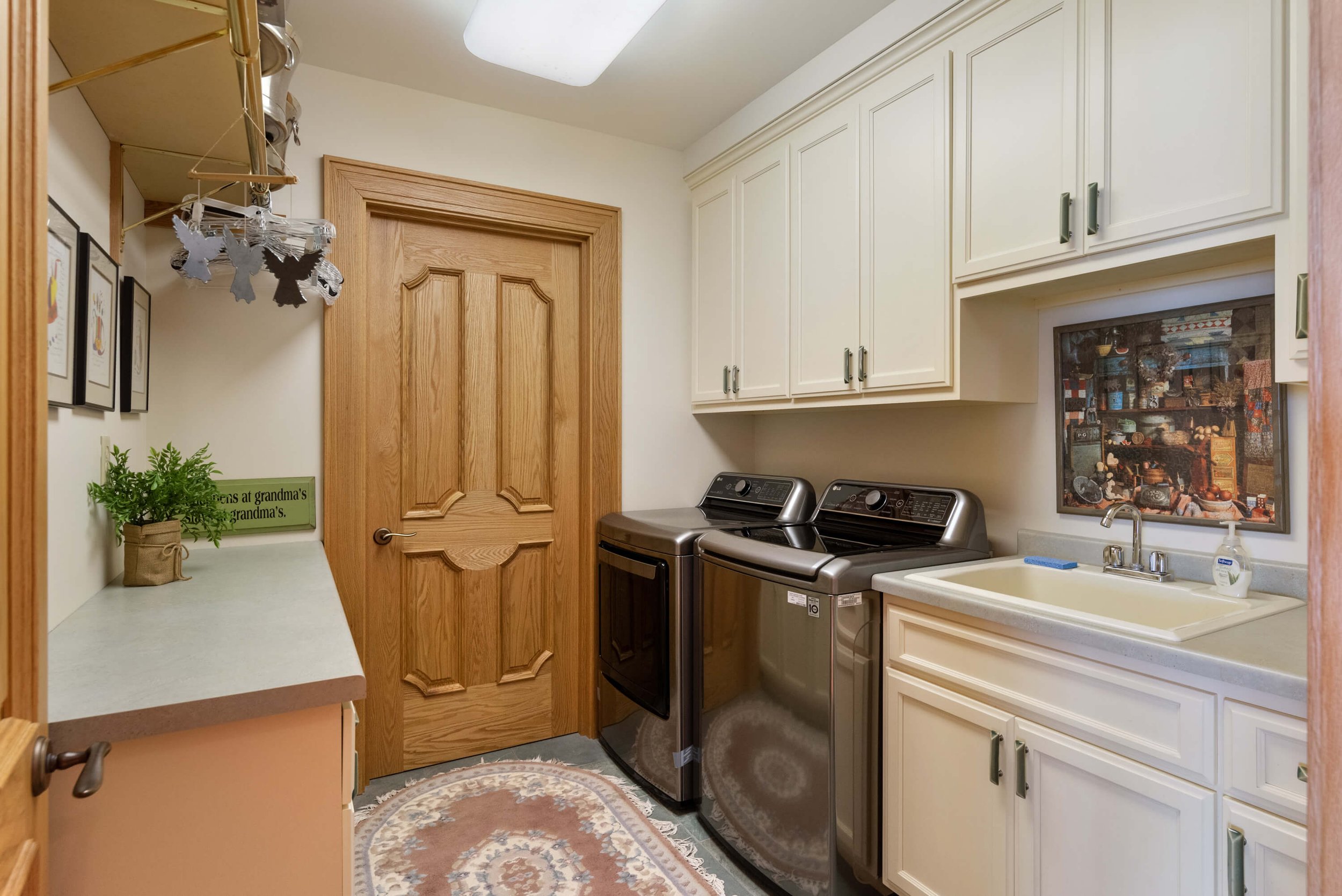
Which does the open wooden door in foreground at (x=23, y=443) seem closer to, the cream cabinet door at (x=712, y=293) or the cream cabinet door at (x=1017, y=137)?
the cream cabinet door at (x=1017, y=137)

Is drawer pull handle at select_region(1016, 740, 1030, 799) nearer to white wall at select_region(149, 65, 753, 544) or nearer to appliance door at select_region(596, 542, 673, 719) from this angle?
appliance door at select_region(596, 542, 673, 719)

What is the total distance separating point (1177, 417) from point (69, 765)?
2.12m

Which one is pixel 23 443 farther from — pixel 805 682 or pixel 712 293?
pixel 712 293

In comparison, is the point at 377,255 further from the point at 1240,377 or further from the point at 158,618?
the point at 1240,377

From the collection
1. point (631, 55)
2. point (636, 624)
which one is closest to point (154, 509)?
point (636, 624)

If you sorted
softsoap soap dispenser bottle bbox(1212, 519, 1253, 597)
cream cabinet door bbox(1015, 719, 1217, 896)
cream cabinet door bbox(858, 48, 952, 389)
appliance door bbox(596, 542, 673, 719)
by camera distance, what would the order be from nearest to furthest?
cream cabinet door bbox(1015, 719, 1217, 896) → softsoap soap dispenser bottle bbox(1212, 519, 1253, 597) → cream cabinet door bbox(858, 48, 952, 389) → appliance door bbox(596, 542, 673, 719)

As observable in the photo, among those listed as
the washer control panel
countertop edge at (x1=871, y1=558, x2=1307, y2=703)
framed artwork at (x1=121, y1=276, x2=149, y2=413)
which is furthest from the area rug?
framed artwork at (x1=121, y1=276, x2=149, y2=413)

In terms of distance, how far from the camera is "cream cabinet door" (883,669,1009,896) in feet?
4.66

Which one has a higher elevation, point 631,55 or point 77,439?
point 631,55

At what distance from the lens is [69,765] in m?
0.72

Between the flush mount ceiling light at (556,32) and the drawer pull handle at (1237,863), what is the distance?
2.02 metres

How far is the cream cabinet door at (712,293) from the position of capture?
271 centimetres

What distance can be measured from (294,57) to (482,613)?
1.87 meters

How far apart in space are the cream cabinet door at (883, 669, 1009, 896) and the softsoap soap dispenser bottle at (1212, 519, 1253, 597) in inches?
22.4
